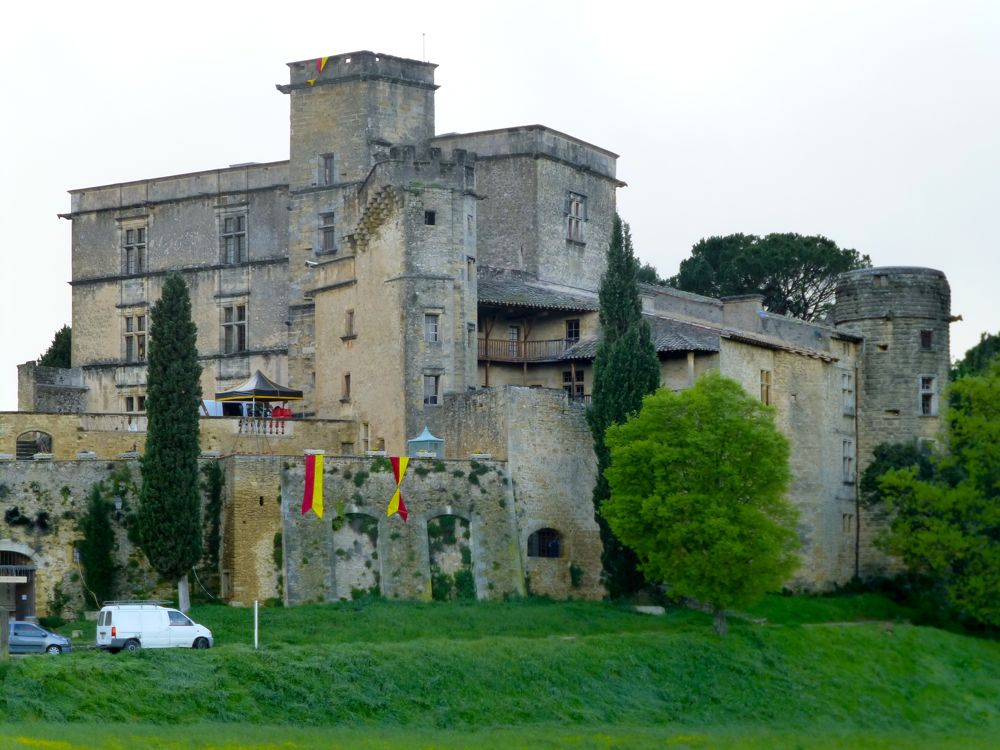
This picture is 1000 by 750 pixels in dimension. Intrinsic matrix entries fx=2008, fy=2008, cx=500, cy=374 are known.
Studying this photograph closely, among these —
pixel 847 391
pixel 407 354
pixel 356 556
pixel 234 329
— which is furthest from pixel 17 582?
pixel 847 391

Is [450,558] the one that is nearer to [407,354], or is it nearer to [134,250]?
[407,354]

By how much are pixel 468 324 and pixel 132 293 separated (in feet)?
70.7

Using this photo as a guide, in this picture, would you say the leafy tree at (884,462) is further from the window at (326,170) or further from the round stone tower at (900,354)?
the window at (326,170)

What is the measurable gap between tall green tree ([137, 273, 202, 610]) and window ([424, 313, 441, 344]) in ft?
33.2

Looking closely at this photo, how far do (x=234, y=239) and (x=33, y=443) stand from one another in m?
19.5

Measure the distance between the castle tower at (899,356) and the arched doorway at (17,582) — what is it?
31.2 meters

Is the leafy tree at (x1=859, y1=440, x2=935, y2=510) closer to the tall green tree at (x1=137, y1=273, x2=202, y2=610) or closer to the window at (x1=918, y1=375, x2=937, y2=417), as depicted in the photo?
the window at (x1=918, y1=375, x2=937, y2=417)

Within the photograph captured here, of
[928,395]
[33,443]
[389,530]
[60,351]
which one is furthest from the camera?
[60,351]

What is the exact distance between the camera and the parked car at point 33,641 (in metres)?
47.2

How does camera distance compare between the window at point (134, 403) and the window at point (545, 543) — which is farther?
the window at point (134, 403)

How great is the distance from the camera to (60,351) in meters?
94.1

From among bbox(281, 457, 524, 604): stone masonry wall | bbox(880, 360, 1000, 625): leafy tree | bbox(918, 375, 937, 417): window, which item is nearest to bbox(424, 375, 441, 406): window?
bbox(281, 457, 524, 604): stone masonry wall

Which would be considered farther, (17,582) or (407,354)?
(407,354)

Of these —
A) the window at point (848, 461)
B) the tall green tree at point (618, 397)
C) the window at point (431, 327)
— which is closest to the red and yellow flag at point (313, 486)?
the window at point (431, 327)
